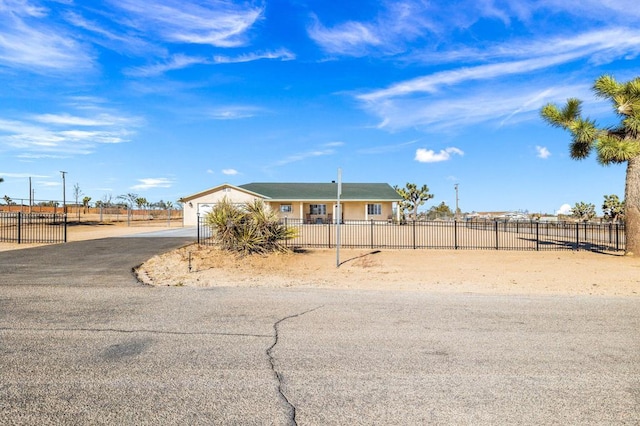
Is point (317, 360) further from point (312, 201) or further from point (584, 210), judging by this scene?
point (584, 210)

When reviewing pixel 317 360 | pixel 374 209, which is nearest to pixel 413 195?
pixel 374 209

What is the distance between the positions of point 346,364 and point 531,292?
6.53 meters

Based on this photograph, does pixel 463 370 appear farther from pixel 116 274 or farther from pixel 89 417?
pixel 116 274

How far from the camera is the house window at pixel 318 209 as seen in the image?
43.7 m

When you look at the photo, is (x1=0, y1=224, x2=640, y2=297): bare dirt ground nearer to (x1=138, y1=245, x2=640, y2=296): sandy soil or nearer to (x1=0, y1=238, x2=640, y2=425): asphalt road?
(x1=138, y1=245, x2=640, y2=296): sandy soil

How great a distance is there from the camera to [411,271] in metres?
12.6

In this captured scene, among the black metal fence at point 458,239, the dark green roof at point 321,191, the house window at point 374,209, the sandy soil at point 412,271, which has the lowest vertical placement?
the sandy soil at point 412,271

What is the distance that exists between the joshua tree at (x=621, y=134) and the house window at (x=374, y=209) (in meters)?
25.5

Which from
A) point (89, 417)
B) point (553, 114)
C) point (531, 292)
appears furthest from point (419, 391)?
point (553, 114)

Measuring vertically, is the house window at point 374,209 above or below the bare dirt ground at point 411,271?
above

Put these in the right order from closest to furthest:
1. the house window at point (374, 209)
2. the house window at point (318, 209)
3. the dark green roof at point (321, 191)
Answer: the dark green roof at point (321, 191), the house window at point (374, 209), the house window at point (318, 209)

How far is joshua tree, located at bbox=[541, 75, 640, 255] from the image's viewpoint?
16.3 m

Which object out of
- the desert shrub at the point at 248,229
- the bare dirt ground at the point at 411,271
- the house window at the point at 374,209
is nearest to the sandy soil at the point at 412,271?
the bare dirt ground at the point at 411,271

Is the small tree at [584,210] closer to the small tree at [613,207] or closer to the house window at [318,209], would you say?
the small tree at [613,207]
